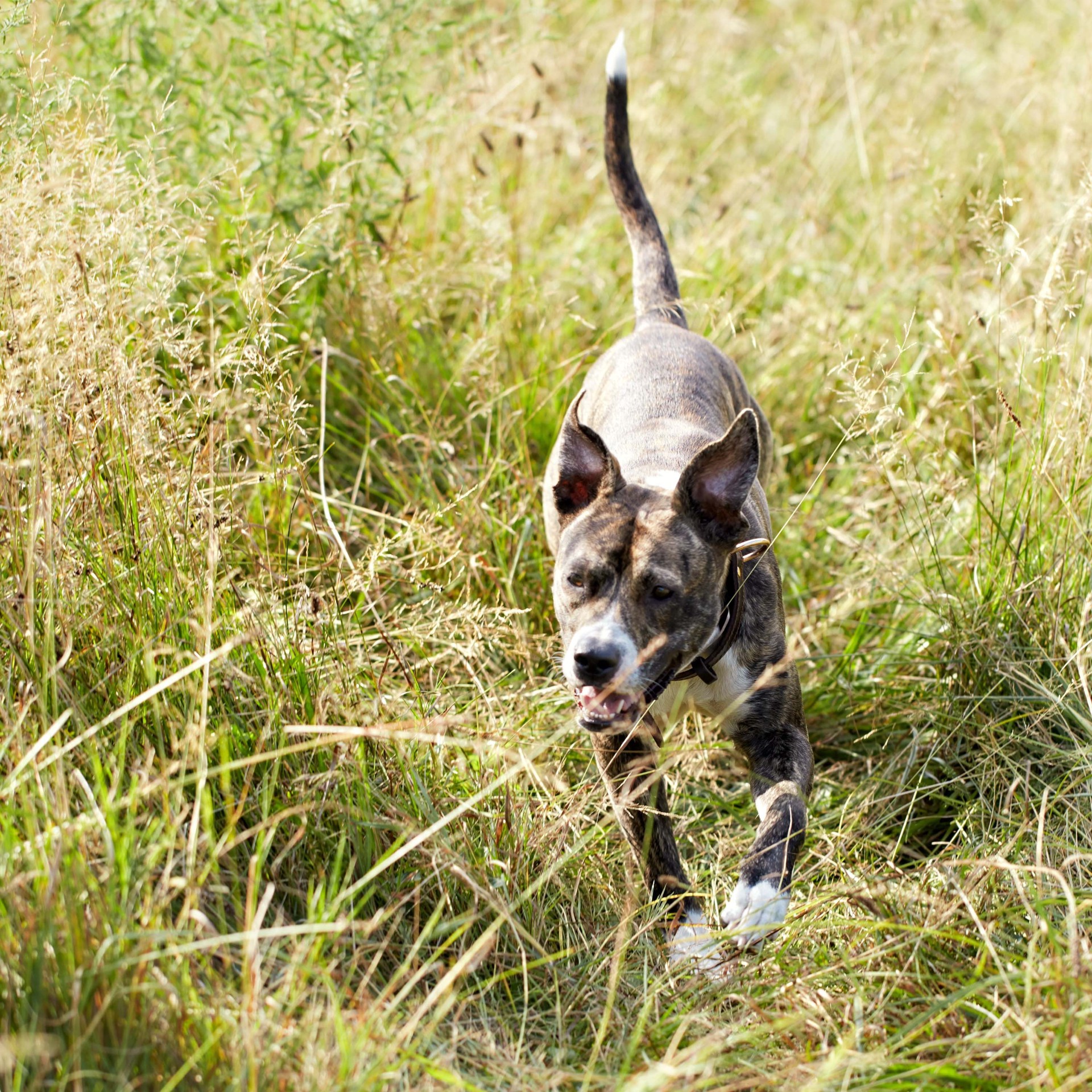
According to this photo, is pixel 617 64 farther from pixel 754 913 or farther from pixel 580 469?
pixel 754 913

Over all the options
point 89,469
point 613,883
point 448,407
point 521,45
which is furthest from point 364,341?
point 613,883

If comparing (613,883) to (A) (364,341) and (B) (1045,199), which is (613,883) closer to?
(A) (364,341)

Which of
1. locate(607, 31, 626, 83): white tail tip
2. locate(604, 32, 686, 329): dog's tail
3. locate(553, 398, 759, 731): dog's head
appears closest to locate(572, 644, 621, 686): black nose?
locate(553, 398, 759, 731): dog's head

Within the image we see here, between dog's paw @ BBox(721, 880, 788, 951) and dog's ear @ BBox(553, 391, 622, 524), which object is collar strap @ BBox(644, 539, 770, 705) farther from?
dog's paw @ BBox(721, 880, 788, 951)

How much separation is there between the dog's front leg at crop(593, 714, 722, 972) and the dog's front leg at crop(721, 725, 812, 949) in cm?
16

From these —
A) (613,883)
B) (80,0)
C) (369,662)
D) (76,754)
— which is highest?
(80,0)

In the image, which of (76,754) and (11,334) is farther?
(11,334)

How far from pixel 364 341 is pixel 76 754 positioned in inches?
105

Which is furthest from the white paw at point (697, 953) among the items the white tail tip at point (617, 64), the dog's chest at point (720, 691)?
the white tail tip at point (617, 64)

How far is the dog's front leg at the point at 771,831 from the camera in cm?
324

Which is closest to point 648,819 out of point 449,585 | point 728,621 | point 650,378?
point 728,621

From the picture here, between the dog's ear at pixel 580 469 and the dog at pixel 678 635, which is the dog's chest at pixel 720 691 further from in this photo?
the dog's ear at pixel 580 469

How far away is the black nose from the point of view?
323 cm

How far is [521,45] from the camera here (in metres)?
5.68
